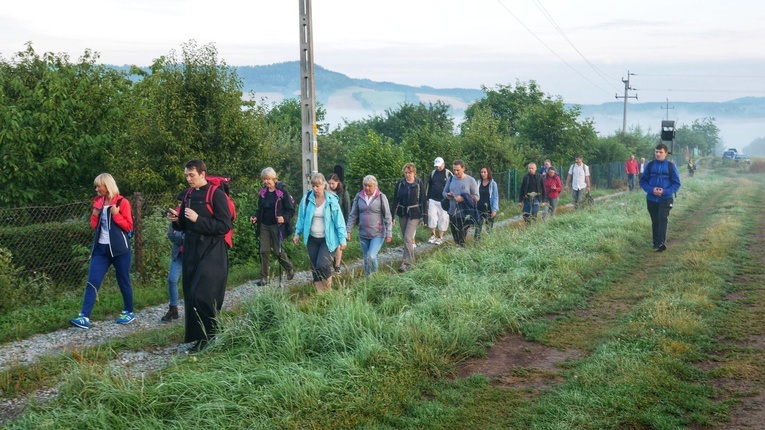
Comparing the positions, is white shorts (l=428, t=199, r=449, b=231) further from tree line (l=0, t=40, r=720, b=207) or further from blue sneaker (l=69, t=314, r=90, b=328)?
blue sneaker (l=69, t=314, r=90, b=328)

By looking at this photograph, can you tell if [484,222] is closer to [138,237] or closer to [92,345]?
[138,237]

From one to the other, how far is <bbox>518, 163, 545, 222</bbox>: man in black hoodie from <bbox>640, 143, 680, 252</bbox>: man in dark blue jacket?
333 centimetres

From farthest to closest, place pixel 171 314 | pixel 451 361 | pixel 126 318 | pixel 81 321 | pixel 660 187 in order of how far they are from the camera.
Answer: pixel 660 187 → pixel 171 314 → pixel 126 318 → pixel 81 321 → pixel 451 361

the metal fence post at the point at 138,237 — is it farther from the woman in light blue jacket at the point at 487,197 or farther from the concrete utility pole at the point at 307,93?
the woman in light blue jacket at the point at 487,197

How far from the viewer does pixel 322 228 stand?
8.92 m

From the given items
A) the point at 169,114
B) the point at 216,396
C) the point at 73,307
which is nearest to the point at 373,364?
the point at 216,396

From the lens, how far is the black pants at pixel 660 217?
1273 cm

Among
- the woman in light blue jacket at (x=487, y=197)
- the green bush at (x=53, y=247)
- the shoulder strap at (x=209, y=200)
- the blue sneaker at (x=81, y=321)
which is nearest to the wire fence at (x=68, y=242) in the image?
the green bush at (x=53, y=247)

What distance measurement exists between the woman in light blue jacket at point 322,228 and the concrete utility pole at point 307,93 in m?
3.93

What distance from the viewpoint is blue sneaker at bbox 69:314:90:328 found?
8.14m

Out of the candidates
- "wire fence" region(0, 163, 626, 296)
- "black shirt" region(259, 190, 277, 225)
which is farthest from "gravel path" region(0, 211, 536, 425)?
"wire fence" region(0, 163, 626, 296)

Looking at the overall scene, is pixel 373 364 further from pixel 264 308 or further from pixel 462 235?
pixel 462 235

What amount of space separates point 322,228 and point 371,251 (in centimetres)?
134

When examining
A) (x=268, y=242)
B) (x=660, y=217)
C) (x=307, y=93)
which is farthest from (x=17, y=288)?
(x=660, y=217)
